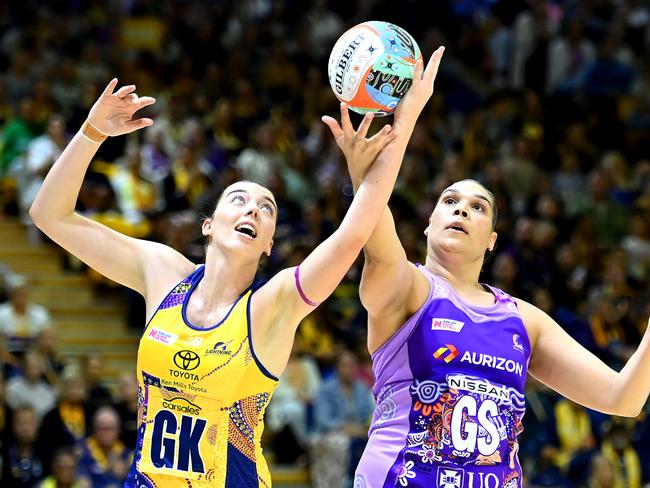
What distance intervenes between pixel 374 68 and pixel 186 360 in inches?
53.2

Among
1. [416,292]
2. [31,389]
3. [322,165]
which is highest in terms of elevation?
[322,165]

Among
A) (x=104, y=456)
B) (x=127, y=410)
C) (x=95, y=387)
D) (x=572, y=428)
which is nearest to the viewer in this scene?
(x=104, y=456)

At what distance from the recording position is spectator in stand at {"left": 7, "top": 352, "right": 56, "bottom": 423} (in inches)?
403

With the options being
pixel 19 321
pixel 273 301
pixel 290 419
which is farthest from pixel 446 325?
pixel 19 321

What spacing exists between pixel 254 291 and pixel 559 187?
33.9ft

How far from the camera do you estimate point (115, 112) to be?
5035 millimetres

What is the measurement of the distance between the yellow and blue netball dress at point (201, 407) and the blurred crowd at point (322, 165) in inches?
173

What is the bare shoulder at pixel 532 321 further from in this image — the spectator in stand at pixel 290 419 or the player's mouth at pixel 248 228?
the spectator in stand at pixel 290 419

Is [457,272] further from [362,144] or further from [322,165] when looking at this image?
[322,165]

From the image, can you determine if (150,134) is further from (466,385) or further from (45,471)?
(466,385)

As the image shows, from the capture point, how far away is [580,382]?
520 centimetres

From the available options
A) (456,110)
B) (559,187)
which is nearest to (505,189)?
(559,187)

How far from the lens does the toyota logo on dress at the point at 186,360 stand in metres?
4.62

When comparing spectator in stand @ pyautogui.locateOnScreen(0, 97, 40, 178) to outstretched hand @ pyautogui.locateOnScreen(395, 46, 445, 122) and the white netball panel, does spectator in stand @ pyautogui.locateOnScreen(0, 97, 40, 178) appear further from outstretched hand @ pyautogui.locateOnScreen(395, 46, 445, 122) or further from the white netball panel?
outstretched hand @ pyautogui.locateOnScreen(395, 46, 445, 122)
